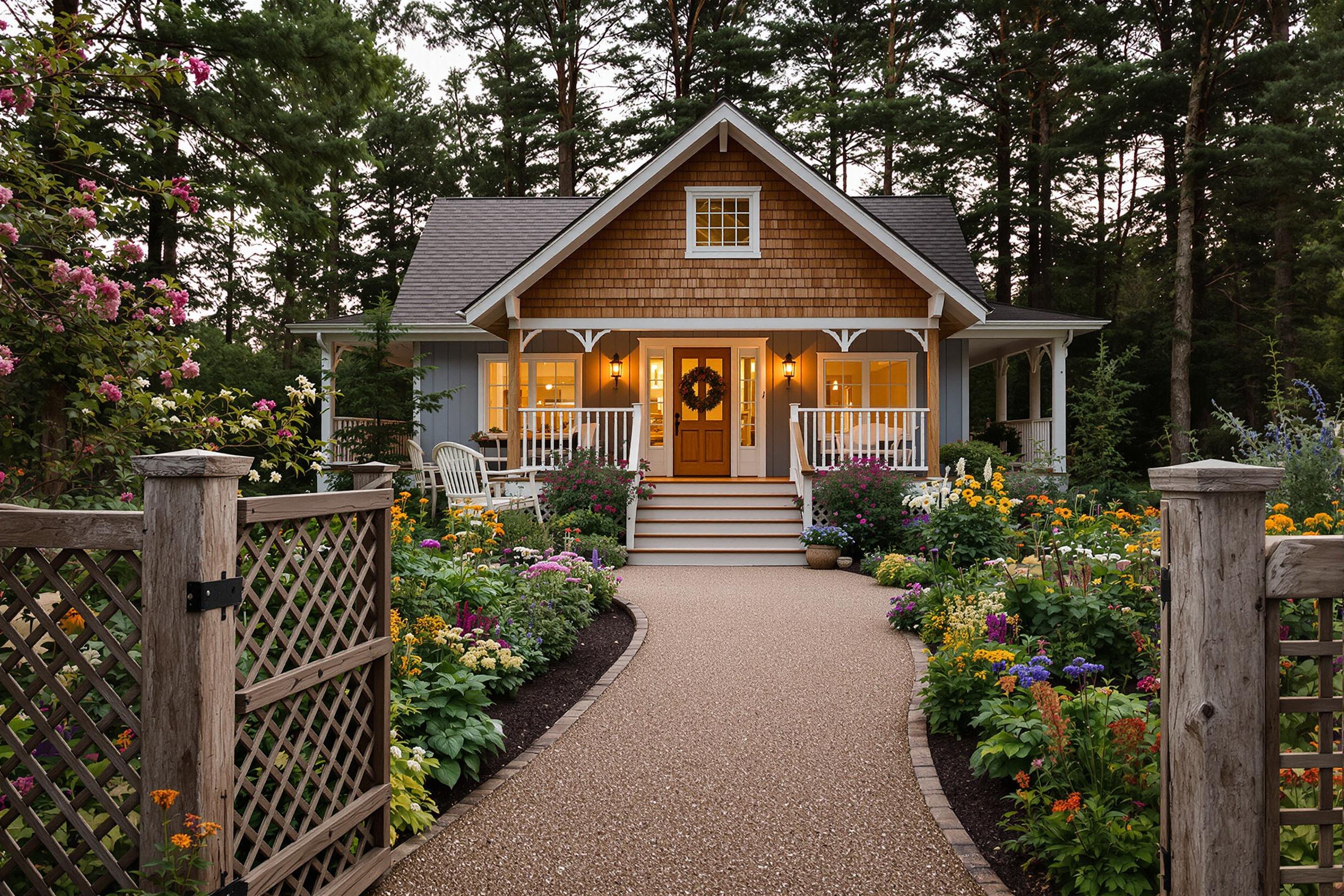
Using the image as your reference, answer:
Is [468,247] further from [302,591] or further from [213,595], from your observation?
[213,595]

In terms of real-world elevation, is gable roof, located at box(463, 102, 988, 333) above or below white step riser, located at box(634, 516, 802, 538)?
above

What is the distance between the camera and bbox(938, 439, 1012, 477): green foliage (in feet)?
38.4

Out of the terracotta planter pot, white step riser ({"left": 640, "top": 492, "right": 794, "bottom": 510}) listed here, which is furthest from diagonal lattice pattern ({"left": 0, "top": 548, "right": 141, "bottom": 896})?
white step riser ({"left": 640, "top": 492, "right": 794, "bottom": 510})

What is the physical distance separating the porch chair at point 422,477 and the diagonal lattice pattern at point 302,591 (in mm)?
7292

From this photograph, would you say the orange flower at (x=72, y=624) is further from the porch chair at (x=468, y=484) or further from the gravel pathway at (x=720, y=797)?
the porch chair at (x=468, y=484)

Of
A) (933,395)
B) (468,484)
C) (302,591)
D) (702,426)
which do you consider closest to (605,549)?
Answer: (468,484)

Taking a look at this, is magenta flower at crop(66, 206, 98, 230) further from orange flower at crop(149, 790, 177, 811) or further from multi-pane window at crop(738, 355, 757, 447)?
multi-pane window at crop(738, 355, 757, 447)

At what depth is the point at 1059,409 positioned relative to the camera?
12.5 metres

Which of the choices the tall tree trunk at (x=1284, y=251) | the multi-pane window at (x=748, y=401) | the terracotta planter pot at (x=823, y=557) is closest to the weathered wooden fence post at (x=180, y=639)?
the terracotta planter pot at (x=823, y=557)

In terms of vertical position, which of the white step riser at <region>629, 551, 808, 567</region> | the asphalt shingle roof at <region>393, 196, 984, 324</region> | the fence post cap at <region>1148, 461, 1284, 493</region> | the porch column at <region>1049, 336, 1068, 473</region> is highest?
the asphalt shingle roof at <region>393, 196, 984, 324</region>

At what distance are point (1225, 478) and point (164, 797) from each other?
2514mm

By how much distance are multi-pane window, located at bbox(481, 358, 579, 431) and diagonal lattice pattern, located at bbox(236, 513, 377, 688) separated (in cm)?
1055

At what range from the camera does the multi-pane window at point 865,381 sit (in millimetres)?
13414

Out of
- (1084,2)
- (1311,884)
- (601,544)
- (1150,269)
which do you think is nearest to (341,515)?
(1311,884)
